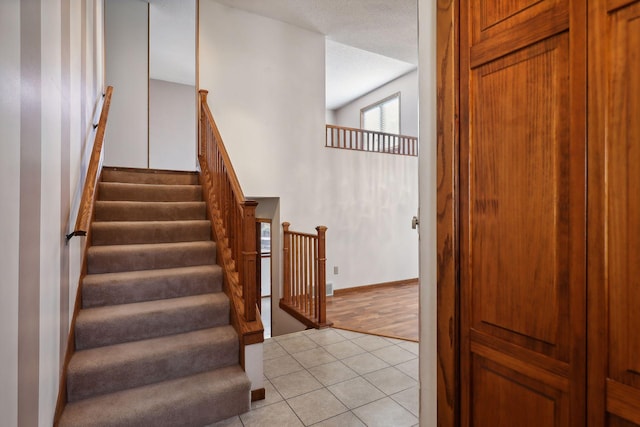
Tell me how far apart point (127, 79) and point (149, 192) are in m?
2.35

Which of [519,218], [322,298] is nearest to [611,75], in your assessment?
[519,218]

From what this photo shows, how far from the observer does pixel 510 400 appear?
0.94m

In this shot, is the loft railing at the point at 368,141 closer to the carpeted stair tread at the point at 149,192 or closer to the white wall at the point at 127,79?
the carpeted stair tread at the point at 149,192

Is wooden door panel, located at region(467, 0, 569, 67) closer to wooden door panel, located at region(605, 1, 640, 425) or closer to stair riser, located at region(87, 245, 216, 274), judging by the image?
wooden door panel, located at region(605, 1, 640, 425)

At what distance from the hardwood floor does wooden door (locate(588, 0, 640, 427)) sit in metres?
2.75

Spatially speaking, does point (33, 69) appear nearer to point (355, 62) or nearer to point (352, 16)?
point (352, 16)

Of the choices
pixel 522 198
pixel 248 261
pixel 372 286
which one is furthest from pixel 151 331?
pixel 372 286

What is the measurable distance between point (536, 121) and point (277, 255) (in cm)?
424

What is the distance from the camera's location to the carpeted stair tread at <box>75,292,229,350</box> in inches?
81.9

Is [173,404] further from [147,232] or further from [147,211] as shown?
[147,211]

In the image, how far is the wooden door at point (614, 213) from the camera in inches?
27.2

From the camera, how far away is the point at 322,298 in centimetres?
368

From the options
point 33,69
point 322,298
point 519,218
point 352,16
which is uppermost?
point 352,16

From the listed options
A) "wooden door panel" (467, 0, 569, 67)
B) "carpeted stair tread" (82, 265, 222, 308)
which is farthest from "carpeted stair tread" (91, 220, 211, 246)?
"wooden door panel" (467, 0, 569, 67)
